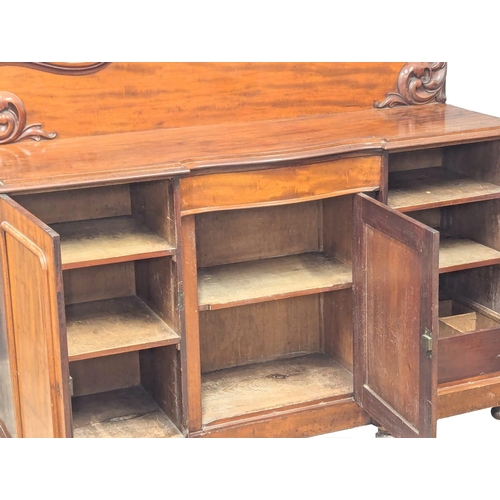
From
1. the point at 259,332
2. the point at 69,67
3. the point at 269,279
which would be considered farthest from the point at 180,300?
the point at 69,67

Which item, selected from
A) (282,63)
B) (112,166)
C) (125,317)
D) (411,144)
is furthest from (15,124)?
(411,144)

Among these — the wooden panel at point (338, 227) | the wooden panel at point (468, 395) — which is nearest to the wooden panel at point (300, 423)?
the wooden panel at point (468, 395)

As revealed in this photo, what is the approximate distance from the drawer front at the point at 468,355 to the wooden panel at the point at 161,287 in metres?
1.01

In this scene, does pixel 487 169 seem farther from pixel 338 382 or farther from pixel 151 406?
pixel 151 406

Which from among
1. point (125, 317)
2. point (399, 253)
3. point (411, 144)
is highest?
point (411, 144)

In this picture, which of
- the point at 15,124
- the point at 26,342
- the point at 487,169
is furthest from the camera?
the point at 487,169

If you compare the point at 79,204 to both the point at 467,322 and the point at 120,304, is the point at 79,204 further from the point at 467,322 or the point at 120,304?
the point at 467,322

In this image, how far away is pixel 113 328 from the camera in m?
4.12

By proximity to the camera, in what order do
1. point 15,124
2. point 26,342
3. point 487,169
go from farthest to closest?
point 487,169
point 15,124
point 26,342

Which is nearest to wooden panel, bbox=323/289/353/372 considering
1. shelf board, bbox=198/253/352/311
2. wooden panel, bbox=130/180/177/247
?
shelf board, bbox=198/253/352/311

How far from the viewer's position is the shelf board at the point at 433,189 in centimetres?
433

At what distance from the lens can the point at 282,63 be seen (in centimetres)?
459

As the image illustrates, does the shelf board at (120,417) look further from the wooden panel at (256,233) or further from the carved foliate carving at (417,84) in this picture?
the carved foliate carving at (417,84)

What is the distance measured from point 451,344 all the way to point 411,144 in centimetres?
76
